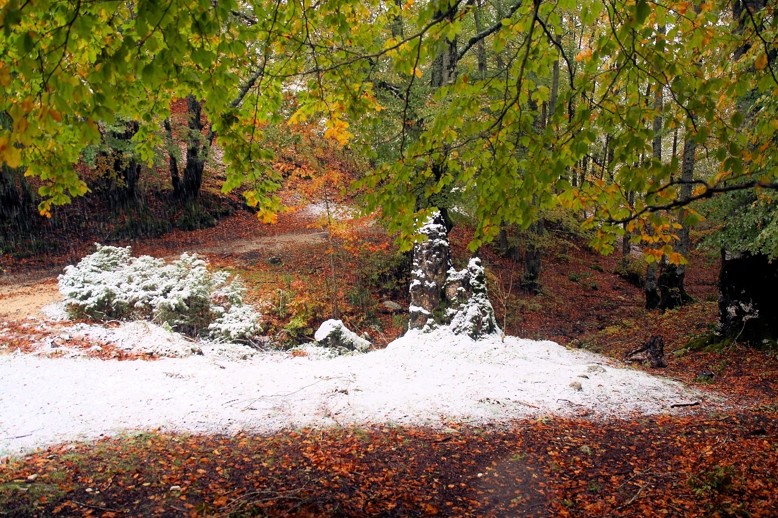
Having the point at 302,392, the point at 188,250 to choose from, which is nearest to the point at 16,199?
the point at 188,250

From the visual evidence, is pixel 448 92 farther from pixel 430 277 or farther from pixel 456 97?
pixel 430 277

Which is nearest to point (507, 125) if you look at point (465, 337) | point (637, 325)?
point (465, 337)

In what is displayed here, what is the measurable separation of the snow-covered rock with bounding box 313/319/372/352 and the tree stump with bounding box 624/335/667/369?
550 cm

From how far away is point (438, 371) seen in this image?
293 inches

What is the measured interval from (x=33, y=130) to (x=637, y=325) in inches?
542

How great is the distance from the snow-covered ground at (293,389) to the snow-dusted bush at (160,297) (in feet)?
3.22

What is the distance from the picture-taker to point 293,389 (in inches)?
247

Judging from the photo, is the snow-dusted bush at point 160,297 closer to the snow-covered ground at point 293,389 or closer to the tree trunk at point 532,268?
the snow-covered ground at point 293,389

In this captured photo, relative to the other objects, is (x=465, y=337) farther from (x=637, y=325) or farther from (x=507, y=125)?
(x=637, y=325)

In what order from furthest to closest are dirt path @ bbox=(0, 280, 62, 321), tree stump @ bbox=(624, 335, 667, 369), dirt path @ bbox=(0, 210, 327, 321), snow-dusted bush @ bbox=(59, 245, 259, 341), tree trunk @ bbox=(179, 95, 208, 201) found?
tree trunk @ bbox=(179, 95, 208, 201), dirt path @ bbox=(0, 210, 327, 321), dirt path @ bbox=(0, 280, 62, 321), snow-dusted bush @ bbox=(59, 245, 259, 341), tree stump @ bbox=(624, 335, 667, 369)

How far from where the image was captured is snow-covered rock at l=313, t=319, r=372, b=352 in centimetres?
922

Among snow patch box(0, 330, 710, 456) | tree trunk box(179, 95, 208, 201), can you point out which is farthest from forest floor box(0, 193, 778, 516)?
tree trunk box(179, 95, 208, 201)

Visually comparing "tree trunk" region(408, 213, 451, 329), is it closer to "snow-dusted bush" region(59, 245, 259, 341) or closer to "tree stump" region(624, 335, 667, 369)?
"snow-dusted bush" region(59, 245, 259, 341)

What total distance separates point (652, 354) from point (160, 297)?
33.0 feet
